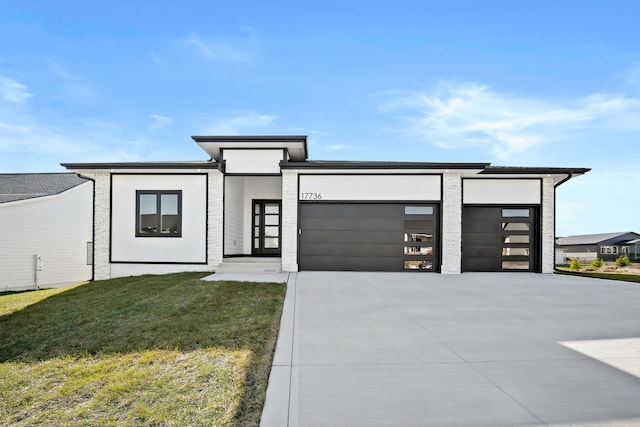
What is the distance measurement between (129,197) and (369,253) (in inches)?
311

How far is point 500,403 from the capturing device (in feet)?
8.56

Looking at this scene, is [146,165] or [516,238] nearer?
[146,165]

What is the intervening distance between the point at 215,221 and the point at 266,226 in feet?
9.99

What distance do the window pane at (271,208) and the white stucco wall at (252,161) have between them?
2.78 meters

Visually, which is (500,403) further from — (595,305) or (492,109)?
(492,109)

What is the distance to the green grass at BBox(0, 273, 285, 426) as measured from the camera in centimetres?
247

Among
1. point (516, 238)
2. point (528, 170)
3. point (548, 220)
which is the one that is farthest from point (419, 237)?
point (548, 220)

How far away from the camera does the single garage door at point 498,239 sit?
11.9m

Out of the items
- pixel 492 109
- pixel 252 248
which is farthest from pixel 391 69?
pixel 252 248

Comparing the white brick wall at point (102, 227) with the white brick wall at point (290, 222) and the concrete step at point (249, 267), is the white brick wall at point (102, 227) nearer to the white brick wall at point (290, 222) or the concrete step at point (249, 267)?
the concrete step at point (249, 267)

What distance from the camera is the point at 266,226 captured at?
14000 mm

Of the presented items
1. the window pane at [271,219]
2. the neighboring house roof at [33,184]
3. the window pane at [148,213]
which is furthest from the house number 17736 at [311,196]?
the neighboring house roof at [33,184]

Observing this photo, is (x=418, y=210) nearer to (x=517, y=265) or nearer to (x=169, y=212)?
(x=517, y=265)

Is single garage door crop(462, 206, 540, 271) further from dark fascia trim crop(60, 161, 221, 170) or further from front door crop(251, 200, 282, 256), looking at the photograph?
dark fascia trim crop(60, 161, 221, 170)
